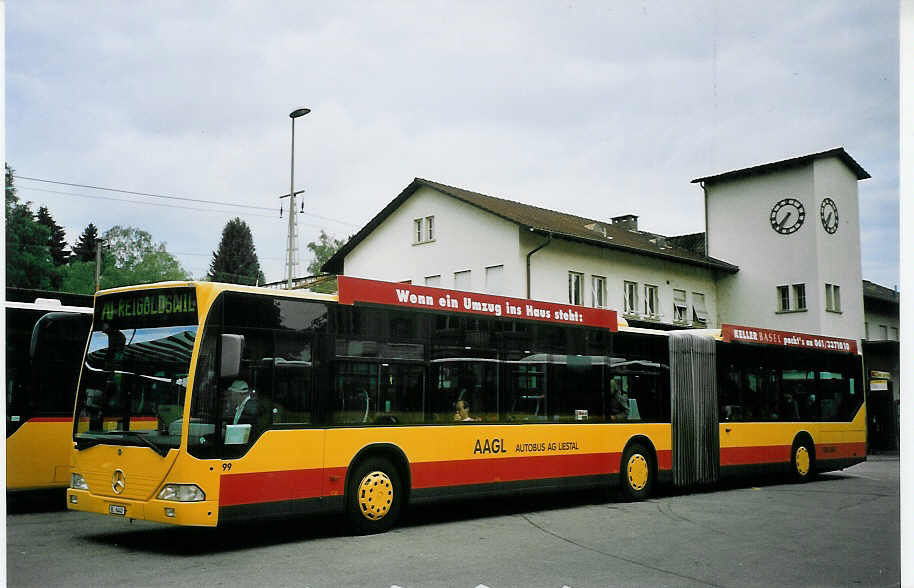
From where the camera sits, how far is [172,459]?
9086 millimetres

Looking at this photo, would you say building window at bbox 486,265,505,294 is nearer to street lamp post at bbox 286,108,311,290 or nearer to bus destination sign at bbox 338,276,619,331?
street lamp post at bbox 286,108,311,290

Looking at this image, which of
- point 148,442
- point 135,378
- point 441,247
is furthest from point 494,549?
point 441,247

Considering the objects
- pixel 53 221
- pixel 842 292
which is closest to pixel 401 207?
pixel 842 292

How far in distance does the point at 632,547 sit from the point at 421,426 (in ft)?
9.94

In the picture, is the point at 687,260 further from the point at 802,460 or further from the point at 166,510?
the point at 166,510

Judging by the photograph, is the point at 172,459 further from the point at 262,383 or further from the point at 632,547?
the point at 632,547

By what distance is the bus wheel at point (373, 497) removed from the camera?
10.7 metres

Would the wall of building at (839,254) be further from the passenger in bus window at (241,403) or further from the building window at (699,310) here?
the passenger in bus window at (241,403)

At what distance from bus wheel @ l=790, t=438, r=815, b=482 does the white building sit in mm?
9805

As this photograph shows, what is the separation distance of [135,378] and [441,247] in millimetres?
23289

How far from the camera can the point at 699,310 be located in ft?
119

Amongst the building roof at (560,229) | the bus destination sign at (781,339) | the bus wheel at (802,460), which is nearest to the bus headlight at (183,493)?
the bus destination sign at (781,339)

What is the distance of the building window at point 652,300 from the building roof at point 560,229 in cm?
131

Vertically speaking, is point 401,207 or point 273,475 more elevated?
point 401,207
